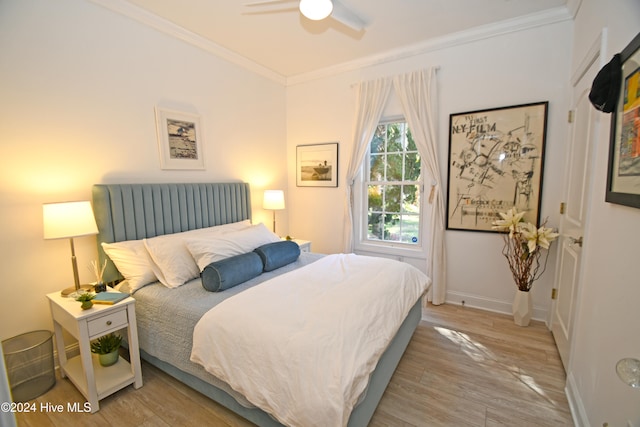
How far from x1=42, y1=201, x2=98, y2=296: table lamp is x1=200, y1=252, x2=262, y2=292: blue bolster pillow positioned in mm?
848

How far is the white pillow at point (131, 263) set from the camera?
220 centimetres

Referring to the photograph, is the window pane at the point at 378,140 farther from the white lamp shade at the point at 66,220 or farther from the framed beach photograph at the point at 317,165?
the white lamp shade at the point at 66,220

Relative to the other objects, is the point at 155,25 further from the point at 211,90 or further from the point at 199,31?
the point at 211,90

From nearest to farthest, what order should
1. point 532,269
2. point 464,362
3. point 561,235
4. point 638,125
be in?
point 638,125 < point 464,362 < point 561,235 < point 532,269

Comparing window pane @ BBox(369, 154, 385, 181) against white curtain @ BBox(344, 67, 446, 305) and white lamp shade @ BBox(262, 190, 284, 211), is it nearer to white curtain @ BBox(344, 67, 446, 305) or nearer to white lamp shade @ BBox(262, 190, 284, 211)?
white curtain @ BBox(344, 67, 446, 305)

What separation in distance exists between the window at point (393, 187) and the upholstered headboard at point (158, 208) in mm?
1715

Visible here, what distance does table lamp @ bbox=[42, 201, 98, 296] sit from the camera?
1.87 metres

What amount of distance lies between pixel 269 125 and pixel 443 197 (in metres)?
2.46

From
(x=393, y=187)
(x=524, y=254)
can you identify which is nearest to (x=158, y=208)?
(x=393, y=187)

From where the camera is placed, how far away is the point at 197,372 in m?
1.78

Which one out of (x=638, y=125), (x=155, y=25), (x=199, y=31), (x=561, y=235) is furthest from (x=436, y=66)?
(x=155, y=25)

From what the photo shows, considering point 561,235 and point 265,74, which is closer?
point 561,235

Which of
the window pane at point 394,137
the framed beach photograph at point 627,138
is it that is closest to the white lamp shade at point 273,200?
the window pane at point 394,137

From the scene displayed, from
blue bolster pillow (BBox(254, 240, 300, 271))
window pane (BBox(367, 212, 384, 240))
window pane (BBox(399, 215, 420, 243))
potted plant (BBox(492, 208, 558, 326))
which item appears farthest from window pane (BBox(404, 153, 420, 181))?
blue bolster pillow (BBox(254, 240, 300, 271))
